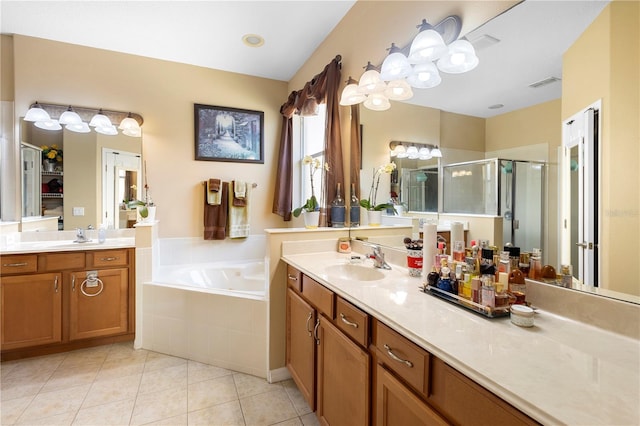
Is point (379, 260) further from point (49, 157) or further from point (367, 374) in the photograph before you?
point (49, 157)

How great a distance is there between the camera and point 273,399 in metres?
1.84

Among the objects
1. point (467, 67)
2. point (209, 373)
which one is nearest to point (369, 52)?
point (467, 67)

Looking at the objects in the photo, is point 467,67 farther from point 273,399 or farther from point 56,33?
point 56,33

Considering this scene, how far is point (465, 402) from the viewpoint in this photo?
0.69 metres

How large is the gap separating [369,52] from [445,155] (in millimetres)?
983

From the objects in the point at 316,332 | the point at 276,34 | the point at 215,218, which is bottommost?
the point at 316,332

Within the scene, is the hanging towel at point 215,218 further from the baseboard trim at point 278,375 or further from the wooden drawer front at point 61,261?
the baseboard trim at point 278,375

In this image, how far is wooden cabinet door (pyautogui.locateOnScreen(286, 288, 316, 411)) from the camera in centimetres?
157

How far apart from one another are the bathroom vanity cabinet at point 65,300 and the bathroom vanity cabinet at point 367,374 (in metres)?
1.62

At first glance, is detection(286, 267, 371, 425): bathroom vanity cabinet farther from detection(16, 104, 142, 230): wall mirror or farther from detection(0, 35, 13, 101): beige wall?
detection(0, 35, 13, 101): beige wall

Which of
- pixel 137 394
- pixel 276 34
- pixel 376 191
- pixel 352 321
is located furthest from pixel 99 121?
pixel 352 321

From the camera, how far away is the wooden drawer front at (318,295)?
1.36 m

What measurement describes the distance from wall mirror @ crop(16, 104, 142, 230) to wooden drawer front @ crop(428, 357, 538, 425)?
310 centimetres

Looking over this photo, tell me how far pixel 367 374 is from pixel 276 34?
267 centimetres
